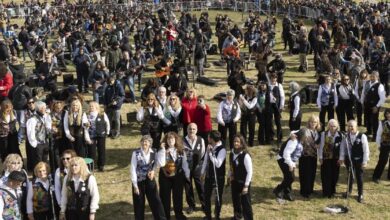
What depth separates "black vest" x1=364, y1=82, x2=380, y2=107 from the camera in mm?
11670

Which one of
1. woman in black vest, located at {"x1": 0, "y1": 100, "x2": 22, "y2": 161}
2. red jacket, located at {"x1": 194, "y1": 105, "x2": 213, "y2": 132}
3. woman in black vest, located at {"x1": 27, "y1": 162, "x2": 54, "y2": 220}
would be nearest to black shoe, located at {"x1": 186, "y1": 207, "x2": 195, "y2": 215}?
red jacket, located at {"x1": 194, "y1": 105, "x2": 213, "y2": 132}

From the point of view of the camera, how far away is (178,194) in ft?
26.9

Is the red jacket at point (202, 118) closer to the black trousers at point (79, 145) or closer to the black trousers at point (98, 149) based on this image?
the black trousers at point (98, 149)

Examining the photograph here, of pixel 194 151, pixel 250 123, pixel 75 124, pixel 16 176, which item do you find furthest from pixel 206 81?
pixel 16 176

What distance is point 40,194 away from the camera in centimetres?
711

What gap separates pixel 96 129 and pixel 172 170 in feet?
9.70

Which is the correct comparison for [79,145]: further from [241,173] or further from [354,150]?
[354,150]

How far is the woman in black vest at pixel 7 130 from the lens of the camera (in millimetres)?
9898

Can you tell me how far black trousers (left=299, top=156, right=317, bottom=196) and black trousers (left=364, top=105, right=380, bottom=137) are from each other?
12.1ft

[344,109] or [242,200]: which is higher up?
[344,109]

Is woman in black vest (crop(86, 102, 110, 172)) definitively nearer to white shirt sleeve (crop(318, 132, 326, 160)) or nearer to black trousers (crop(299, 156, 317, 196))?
black trousers (crop(299, 156, 317, 196))

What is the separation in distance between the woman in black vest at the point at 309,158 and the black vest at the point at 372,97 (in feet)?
11.0

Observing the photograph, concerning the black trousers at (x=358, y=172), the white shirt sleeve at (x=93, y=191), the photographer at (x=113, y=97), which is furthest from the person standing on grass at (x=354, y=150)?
the photographer at (x=113, y=97)

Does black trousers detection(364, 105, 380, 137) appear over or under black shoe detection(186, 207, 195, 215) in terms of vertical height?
over
